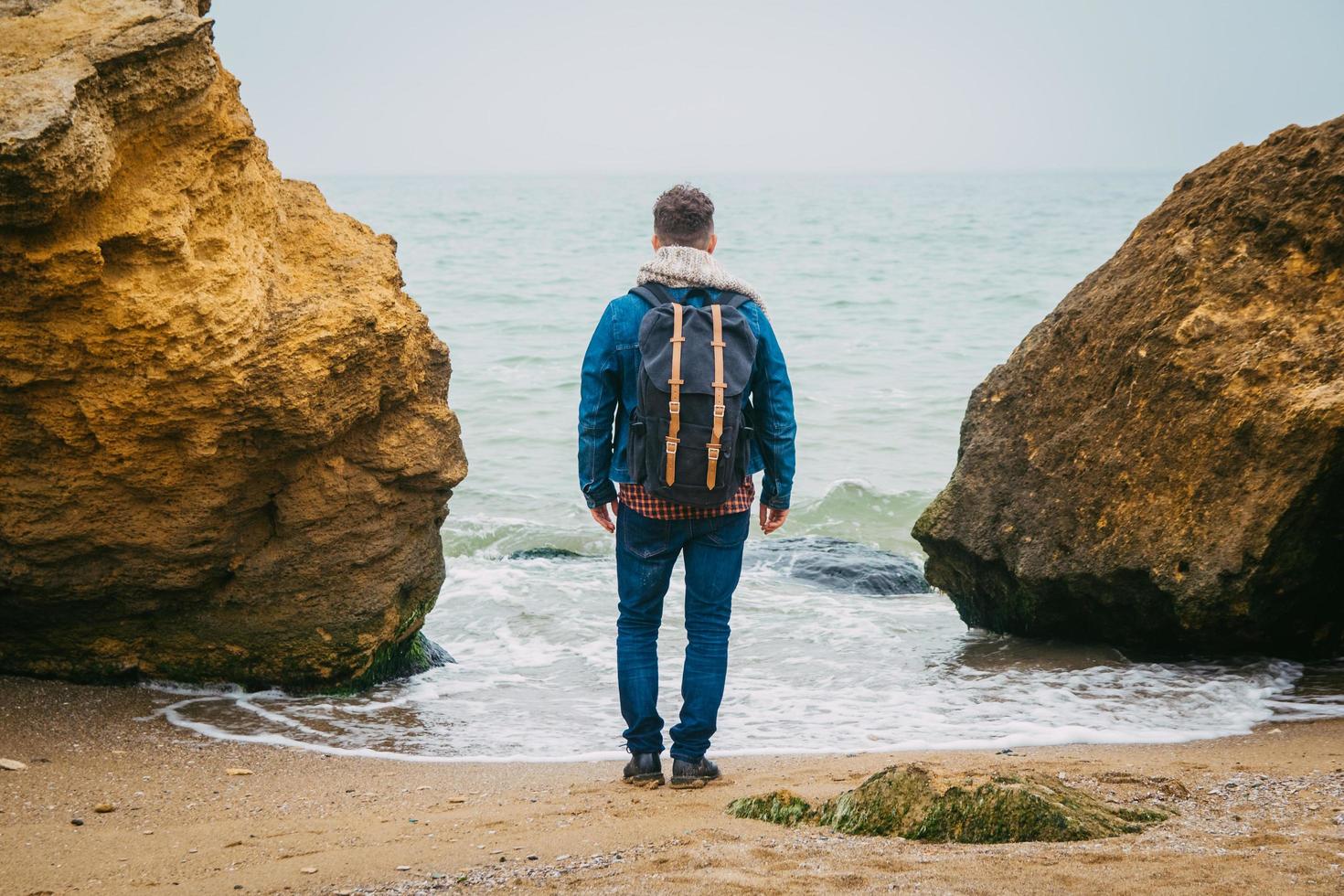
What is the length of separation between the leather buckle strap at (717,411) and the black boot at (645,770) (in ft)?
3.39

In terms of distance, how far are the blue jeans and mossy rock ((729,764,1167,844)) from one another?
75cm

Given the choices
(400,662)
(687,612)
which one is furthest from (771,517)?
(400,662)

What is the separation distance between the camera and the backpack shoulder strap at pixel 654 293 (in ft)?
13.5

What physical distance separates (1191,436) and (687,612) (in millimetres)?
2544

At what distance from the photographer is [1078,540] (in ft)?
19.1

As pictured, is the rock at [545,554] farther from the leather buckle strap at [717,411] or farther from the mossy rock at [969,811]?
the mossy rock at [969,811]

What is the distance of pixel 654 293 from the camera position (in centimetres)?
415

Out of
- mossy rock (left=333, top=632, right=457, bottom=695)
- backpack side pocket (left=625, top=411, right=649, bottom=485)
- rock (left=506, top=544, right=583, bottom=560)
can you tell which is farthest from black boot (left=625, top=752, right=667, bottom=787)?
rock (left=506, top=544, right=583, bottom=560)

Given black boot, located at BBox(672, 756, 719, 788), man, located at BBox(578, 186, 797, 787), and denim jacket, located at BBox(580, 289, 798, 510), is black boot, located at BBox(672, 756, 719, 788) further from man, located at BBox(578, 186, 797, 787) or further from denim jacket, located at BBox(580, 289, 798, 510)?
denim jacket, located at BBox(580, 289, 798, 510)

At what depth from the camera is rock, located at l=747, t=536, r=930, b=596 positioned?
8.52m

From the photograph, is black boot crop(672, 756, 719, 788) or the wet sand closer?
the wet sand

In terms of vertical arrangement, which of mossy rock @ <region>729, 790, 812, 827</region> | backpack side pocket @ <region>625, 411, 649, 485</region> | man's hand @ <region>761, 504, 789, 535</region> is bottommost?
mossy rock @ <region>729, 790, 812, 827</region>

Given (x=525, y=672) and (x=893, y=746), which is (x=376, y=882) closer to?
(x=893, y=746)

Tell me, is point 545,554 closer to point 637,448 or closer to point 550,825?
point 637,448
